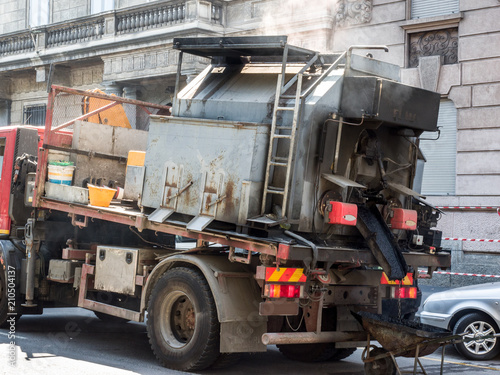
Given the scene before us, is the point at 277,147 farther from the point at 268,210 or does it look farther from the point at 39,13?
the point at 39,13

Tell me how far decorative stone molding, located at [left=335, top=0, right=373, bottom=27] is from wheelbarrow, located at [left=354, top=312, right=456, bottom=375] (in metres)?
10.9

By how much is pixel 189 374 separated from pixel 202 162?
2.11m

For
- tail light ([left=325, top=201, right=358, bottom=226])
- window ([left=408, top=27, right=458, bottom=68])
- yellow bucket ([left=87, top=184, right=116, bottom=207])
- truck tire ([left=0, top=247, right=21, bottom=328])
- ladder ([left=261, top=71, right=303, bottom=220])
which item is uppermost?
window ([left=408, top=27, right=458, bottom=68])

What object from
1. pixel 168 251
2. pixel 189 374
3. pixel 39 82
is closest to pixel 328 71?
pixel 168 251

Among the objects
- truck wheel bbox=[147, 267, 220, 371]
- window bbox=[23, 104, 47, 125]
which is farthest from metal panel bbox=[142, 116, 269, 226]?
window bbox=[23, 104, 47, 125]

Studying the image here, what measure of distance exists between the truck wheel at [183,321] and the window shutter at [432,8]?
10.6 metres

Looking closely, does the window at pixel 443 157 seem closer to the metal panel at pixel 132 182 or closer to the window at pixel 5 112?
the metal panel at pixel 132 182

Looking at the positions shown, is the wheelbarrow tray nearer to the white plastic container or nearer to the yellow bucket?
the yellow bucket

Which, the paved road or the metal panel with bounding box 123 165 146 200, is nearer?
the paved road

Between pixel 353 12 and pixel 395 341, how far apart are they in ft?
38.1

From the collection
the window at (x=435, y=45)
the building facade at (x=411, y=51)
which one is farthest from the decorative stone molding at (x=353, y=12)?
the window at (x=435, y=45)

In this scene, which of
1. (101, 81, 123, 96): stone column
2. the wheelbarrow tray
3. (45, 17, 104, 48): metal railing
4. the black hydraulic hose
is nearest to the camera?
the wheelbarrow tray

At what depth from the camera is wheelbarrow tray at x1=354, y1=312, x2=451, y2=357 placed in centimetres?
706

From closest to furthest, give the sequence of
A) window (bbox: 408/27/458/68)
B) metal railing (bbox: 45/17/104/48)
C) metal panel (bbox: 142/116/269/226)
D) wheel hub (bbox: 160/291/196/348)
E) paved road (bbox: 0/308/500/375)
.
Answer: metal panel (bbox: 142/116/269/226)
paved road (bbox: 0/308/500/375)
wheel hub (bbox: 160/291/196/348)
window (bbox: 408/27/458/68)
metal railing (bbox: 45/17/104/48)
